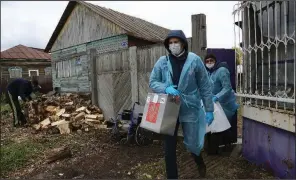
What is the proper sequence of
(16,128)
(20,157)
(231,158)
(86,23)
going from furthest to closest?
(86,23)
(16,128)
(20,157)
(231,158)

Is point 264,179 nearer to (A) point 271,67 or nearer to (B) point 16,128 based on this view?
(A) point 271,67

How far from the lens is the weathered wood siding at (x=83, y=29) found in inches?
502

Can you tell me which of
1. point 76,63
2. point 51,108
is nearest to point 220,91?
point 51,108

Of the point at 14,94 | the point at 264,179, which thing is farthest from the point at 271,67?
the point at 14,94

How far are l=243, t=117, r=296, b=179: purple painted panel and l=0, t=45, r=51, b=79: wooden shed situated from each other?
26349mm

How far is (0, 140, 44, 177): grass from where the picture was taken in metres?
5.11

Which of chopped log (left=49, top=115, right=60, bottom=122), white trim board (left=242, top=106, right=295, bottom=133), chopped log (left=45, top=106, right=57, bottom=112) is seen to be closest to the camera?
white trim board (left=242, top=106, right=295, bottom=133)

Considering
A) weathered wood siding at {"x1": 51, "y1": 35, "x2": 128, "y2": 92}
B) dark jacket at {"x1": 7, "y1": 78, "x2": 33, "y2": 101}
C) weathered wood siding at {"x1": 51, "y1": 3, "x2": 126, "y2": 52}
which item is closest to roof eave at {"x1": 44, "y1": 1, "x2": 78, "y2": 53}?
weathered wood siding at {"x1": 51, "y1": 3, "x2": 126, "y2": 52}

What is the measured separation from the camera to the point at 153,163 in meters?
4.61

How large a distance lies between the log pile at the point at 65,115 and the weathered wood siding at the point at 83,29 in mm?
3665

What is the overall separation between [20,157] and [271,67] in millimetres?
4736

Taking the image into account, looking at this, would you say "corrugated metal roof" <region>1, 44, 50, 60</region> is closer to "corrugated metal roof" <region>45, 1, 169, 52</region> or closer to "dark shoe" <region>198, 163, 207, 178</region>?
"corrugated metal roof" <region>45, 1, 169, 52</region>

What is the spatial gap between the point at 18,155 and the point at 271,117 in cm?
464

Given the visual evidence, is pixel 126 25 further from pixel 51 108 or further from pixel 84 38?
pixel 51 108
